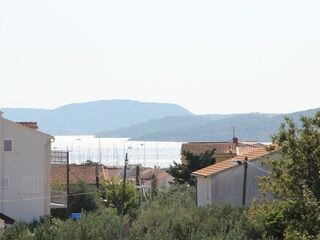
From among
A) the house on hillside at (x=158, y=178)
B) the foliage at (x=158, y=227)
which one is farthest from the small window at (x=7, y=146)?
the house on hillside at (x=158, y=178)

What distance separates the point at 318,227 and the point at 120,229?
6279 millimetres

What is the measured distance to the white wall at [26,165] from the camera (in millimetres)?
53812

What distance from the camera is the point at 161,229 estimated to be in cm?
2394

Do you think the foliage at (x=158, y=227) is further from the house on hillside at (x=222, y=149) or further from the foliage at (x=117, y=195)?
the house on hillside at (x=222, y=149)

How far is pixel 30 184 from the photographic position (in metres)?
54.5

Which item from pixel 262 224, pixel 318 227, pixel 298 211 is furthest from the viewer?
pixel 262 224

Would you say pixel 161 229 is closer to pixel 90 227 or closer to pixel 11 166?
pixel 90 227

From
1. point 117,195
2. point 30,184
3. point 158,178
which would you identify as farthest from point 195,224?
point 158,178

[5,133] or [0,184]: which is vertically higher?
[5,133]

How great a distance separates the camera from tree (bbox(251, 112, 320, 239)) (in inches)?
834

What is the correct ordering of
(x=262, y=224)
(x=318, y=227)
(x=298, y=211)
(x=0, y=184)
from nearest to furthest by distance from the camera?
(x=318, y=227) → (x=298, y=211) → (x=262, y=224) → (x=0, y=184)

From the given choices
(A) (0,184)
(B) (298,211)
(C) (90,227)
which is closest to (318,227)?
(B) (298,211)

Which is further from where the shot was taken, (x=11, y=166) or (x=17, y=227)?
(x=11, y=166)

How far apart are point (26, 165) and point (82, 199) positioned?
615cm
